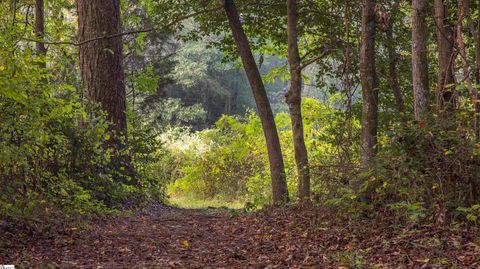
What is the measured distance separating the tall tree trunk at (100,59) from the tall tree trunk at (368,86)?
5383 mm

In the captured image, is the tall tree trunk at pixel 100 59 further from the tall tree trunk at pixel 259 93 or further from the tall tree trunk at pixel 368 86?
the tall tree trunk at pixel 368 86

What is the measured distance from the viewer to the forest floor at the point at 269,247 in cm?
545

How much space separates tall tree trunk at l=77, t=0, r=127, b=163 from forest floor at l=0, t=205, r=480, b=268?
3.96 metres

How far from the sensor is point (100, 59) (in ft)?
39.1

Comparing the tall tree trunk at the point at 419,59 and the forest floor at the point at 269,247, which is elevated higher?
the tall tree trunk at the point at 419,59

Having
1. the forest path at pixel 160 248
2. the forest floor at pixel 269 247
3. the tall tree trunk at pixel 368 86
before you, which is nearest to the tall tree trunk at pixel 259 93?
the forest path at pixel 160 248

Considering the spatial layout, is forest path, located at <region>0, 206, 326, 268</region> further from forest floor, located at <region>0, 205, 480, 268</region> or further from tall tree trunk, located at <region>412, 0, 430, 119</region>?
tall tree trunk, located at <region>412, 0, 430, 119</region>

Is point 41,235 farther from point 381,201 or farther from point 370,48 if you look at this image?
point 370,48

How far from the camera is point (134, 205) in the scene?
1177 cm

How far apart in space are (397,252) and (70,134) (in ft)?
17.7

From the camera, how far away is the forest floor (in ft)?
17.9

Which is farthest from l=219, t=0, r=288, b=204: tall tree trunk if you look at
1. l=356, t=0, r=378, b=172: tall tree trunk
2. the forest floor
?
l=356, t=0, r=378, b=172: tall tree trunk

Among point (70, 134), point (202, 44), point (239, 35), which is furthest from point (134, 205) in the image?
point (202, 44)

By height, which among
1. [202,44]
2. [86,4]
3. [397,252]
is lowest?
[397,252]
